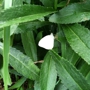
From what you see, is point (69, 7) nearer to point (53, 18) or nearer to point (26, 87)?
point (53, 18)

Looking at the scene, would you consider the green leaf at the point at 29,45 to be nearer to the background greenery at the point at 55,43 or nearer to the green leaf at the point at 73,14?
the background greenery at the point at 55,43

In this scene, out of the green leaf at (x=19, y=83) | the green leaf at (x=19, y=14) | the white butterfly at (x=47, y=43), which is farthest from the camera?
the green leaf at (x=19, y=83)

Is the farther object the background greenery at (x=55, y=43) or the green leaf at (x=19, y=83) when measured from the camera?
the green leaf at (x=19, y=83)

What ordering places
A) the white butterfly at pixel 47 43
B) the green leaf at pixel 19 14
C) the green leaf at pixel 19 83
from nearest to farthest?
the green leaf at pixel 19 14 < the white butterfly at pixel 47 43 < the green leaf at pixel 19 83

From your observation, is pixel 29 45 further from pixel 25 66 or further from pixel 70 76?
pixel 70 76


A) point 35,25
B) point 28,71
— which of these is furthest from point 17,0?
point 28,71

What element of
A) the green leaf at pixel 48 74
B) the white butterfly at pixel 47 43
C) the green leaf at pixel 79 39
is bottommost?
the green leaf at pixel 48 74

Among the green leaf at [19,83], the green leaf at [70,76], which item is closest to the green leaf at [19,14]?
the green leaf at [70,76]
